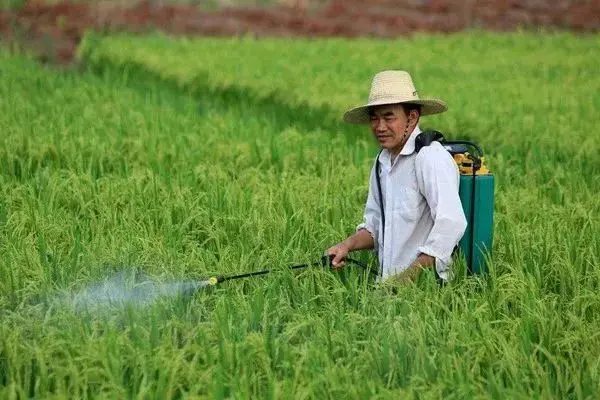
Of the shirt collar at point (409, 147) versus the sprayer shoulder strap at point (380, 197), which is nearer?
the shirt collar at point (409, 147)

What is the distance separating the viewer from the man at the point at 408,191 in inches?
133

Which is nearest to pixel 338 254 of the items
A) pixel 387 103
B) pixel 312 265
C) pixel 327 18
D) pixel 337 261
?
pixel 337 261

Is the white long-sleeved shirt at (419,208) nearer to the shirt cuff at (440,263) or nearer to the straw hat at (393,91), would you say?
the shirt cuff at (440,263)

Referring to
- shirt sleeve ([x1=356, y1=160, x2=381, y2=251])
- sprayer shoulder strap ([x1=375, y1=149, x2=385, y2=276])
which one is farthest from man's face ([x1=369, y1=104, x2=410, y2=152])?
shirt sleeve ([x1=356, y1=160, x2=381, y2=251])

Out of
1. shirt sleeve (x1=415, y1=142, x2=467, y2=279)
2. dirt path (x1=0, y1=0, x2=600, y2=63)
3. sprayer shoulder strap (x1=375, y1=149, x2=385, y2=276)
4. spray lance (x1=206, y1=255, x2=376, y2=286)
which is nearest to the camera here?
shirt sleeve (x1=415, y1=142, x2=467, y2=279)

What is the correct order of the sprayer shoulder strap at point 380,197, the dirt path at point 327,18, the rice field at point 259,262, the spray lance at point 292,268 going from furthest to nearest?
1. the dirt path at point 327,18
2. the sprayer shoulder strap at point 380,197
3. the spray lance at point 292,268
4. the rice field at point 259,262

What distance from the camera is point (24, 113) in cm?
754

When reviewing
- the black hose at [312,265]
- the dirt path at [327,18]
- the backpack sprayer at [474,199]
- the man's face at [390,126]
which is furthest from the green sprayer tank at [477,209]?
the dirt path at [327,18]

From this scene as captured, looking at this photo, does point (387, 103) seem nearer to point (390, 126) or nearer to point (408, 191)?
point (390, 126)

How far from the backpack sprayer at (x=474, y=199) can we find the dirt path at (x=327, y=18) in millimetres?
13891

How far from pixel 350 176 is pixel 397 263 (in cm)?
214

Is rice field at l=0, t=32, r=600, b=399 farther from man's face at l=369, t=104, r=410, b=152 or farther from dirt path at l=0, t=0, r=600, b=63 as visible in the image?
dirt path at l=0, t=0, r=600, b=63

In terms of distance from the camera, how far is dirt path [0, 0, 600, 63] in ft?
58.2

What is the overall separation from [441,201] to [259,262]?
84 cm
